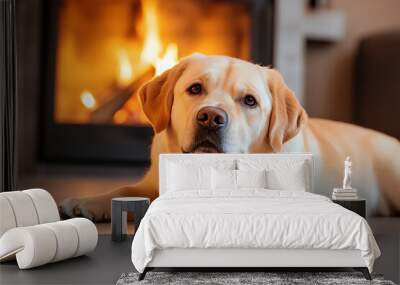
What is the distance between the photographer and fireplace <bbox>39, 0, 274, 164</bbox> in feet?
15.4

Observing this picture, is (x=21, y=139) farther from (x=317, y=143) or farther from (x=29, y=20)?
(x=317, y=143)

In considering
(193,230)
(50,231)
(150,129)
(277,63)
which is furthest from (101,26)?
(193,230)

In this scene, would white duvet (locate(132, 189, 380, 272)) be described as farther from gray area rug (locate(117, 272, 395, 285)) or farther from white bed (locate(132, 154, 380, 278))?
gray area rug (locate(117, 272, 395, 285))

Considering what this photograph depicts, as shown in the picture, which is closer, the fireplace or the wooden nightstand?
the wooden nightstand

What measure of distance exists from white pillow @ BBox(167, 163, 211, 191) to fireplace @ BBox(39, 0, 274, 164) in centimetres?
80

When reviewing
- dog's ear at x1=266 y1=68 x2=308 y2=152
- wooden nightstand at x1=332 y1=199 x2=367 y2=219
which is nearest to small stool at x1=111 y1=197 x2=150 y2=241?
dog's ear at x1=266 y1=68 x2=308 y2=152

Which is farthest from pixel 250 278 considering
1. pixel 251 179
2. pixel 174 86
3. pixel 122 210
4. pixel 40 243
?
pixel 174 86

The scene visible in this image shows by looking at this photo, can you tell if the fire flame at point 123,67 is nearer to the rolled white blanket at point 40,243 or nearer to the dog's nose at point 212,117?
the dog's nose at point 212,117

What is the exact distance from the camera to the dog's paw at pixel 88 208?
180 inches

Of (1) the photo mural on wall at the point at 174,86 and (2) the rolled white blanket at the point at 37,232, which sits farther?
(1) the photo mural on wall at the point at 174,86

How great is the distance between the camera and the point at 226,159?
13.9 feet

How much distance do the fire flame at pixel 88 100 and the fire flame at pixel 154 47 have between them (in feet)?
1.51

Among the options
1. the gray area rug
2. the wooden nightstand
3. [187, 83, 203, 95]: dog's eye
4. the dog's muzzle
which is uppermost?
[187, 83, 203, 95]: dog's eye

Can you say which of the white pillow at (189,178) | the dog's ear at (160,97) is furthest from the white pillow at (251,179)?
the dog's ear at (160,97)
